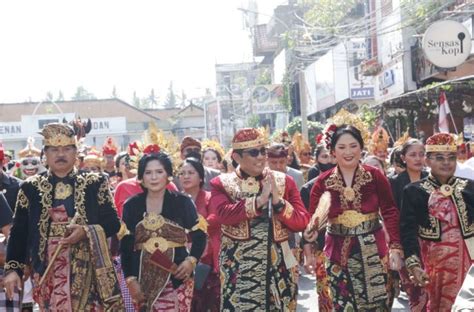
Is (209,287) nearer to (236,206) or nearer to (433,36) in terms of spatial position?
(236,206)

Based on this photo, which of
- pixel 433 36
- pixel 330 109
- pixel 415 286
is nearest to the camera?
pixel 415 286

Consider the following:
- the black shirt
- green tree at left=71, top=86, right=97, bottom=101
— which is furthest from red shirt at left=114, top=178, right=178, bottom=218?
green tree at left=71, top=86, right=97, bottom=101

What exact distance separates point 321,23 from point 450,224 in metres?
34.8

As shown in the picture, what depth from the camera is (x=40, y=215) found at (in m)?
6.09

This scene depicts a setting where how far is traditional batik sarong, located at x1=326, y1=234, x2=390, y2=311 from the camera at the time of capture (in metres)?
6.52

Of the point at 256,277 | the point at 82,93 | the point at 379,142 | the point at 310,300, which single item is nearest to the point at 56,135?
the point at 256,277

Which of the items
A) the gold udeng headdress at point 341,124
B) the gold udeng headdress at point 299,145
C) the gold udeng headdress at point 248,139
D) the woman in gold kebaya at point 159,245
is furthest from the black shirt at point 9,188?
the gold udeng headdress at point 299,145

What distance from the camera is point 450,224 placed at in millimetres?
6445

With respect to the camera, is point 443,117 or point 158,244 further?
point 443,117

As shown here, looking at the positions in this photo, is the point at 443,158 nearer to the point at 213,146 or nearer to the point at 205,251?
the point at 205,251

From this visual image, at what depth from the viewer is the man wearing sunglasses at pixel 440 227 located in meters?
6.38

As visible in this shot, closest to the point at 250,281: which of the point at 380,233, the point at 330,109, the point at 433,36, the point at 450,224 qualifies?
the point at 380,233

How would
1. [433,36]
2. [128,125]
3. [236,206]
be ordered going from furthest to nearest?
[128,125] → [433,36] → [236,206]

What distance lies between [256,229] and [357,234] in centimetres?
80
